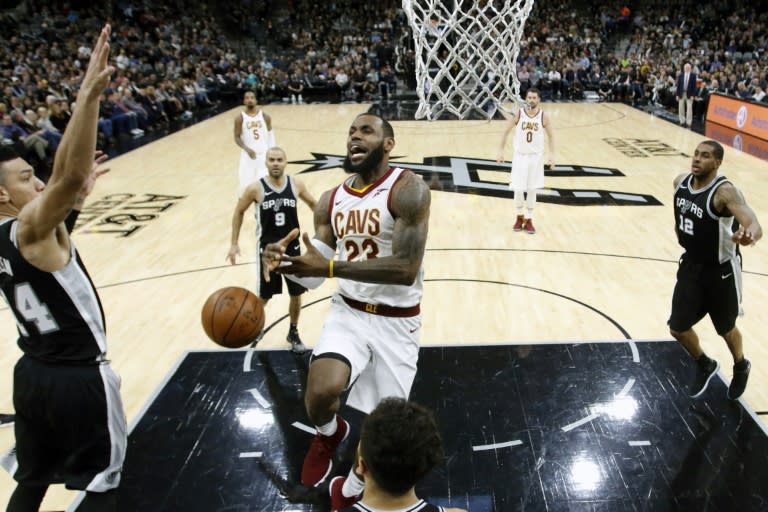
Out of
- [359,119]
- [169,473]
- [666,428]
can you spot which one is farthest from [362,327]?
[666,428]

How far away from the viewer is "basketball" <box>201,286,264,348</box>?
3.51 metres

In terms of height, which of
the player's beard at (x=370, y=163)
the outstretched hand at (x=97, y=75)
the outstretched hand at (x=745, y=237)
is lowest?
the outstretched hand at (x=745, y=237)

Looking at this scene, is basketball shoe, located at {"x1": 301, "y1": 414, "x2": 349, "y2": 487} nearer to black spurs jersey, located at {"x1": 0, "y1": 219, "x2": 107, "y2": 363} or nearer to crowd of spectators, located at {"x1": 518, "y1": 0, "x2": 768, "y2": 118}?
black spurs jersey, located at {"x1": 0, "y1": 219, "x2": 107, "y2": 363}

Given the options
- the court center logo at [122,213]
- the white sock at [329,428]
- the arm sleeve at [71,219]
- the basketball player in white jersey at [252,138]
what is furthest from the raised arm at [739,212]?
the court center logo at [122,213]

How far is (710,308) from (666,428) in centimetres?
76

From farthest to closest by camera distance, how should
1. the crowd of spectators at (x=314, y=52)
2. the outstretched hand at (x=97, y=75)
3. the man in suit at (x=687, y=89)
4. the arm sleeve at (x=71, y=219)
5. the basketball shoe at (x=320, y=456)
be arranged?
the crowd of spectators at (x=314, y=52)
the man in suit at (x=687, y=89)
the basketball shoe at (x=320, y=456)
the arm sleeve at (x=71, y=219)
the outstretched hand at (x=97, y=75)

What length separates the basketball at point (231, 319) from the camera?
351 centimetres

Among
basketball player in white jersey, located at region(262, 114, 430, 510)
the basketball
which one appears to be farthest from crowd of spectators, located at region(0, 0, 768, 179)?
basketball player in white jersey, located at region(262, 114, 430, 510)

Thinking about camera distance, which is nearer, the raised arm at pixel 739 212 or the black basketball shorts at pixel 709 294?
the raised arm at pixel 739 212

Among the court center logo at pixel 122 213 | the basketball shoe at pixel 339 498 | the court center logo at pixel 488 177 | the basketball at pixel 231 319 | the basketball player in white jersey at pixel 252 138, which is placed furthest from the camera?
the court center logo at pixel 488 177

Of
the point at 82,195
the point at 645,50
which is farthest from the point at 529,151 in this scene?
the point at 645,50

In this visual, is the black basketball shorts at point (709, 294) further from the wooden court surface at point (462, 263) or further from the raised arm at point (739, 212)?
the wooden court surface at point (462, 263)

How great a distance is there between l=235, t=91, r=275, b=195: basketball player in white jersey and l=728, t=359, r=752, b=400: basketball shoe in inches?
218

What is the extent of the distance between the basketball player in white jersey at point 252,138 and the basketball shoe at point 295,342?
336 centimetres
